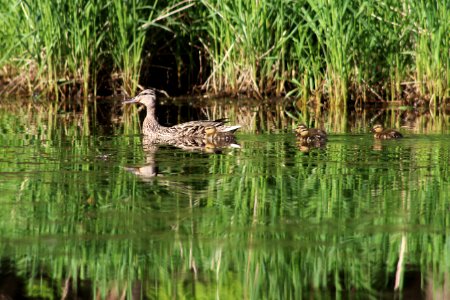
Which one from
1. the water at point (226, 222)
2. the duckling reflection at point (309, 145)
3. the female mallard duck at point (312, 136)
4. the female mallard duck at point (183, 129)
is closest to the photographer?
the water at point (226, 222)

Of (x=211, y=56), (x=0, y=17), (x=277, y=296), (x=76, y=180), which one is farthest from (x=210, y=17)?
(x=277, y=296)

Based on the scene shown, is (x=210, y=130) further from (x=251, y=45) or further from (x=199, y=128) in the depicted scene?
(x=251, y=45)

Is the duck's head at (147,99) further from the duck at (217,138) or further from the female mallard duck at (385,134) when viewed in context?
the female mallard duck at (385,134)

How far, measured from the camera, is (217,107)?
48.8ft

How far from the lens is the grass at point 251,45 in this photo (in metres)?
13.7

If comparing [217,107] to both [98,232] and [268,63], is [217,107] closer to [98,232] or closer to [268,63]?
[268,63]

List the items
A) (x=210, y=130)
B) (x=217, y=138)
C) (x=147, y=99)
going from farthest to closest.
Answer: (x=147, y=99) → (x=210, y=130) → (x=217, y=138)

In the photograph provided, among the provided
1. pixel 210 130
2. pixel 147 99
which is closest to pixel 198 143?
pixel 210 130

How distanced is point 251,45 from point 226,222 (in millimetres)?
8235

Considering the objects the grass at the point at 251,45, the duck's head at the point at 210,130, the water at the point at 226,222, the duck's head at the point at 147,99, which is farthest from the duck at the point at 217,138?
the grass at the point at 251,45

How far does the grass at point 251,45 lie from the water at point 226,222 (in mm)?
4108

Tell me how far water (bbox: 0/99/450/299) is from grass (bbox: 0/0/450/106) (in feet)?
13.5

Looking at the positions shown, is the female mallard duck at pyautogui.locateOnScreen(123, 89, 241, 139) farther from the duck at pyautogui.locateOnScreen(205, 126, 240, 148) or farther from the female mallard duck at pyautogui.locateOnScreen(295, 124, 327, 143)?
the female mallard duck at pyautogui.locateOnScreen(295, 124, 327, 143)

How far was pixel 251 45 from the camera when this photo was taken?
14562 mm
